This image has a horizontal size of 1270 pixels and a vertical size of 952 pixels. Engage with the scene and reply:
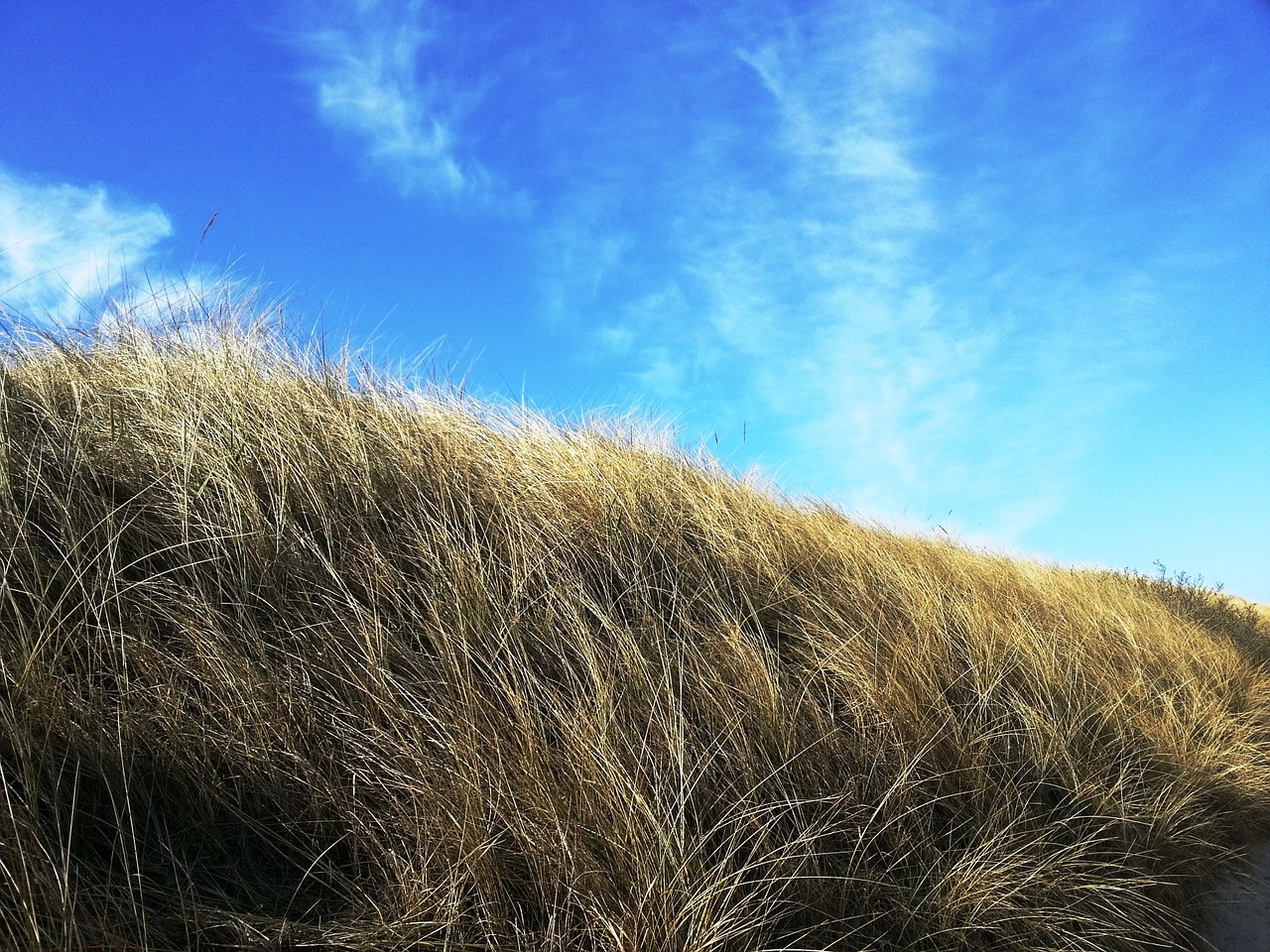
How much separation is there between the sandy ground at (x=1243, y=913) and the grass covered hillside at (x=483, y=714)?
15 centimetres

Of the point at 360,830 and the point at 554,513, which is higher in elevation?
the point at 554,513

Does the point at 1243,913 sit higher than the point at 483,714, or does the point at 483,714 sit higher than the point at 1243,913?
the point at 483,714

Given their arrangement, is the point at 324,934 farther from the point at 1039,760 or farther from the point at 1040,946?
the point at 1039,760

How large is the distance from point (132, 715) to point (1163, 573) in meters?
11.6

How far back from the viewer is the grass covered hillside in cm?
173

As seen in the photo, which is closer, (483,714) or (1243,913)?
(483,714)

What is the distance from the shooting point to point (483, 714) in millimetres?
2115

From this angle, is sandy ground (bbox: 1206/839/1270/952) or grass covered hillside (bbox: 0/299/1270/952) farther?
sandy ground (bbox: 1206/839/1270/952)

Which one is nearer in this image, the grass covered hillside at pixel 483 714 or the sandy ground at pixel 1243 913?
the grass covered hillside at pixel 483 714

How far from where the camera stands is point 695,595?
3.11 m

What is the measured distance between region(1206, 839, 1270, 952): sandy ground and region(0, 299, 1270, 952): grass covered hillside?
0.48 ft

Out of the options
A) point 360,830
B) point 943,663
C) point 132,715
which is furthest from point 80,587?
point 943,663

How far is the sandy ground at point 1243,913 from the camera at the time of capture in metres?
2.93

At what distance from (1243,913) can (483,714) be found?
11.4 ft
